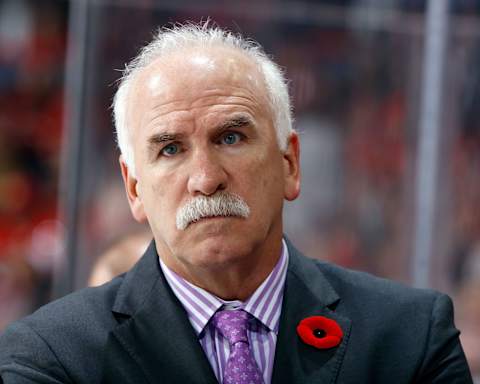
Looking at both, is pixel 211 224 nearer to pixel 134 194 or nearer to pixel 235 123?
pixel 235 123

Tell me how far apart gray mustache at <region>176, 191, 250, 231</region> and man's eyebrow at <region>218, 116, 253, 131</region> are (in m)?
0.14

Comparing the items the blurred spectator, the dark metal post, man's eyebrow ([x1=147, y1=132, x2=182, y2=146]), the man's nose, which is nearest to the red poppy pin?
the man's nose

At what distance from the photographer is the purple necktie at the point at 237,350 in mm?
2088

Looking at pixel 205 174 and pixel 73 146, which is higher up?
pixel 73 146

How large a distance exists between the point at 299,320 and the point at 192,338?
0.25 m

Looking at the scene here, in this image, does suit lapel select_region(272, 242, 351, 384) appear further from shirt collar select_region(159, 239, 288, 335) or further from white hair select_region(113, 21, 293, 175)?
white hair select_region(113, 21, 293, 175)

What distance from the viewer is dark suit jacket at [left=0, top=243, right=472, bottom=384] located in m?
2.10

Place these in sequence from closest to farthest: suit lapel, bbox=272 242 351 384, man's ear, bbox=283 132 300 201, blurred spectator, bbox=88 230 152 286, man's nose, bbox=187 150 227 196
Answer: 1. man's nose, bbox=187 150 227 196
2. suit lapel, bbox=272 242 351 384
3. man's ear, bbox=283 132 300 201
4. blurred spectator, bbox=88 230 152 286

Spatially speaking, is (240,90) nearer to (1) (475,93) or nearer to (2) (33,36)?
(1) (475,93)

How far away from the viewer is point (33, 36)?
571 cm

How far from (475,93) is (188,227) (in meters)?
2.86

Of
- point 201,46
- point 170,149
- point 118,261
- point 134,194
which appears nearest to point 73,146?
point 118,261

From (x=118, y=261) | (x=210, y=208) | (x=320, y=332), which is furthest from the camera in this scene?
(x=118, y=261)

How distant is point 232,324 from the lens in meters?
2.16
